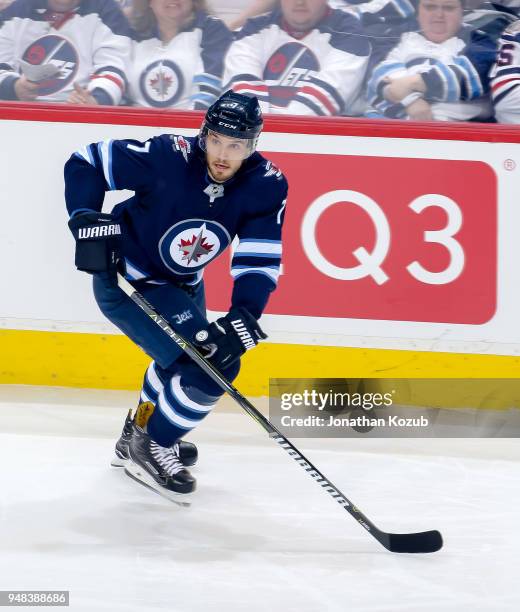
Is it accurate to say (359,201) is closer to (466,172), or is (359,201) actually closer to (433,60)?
(466,172)

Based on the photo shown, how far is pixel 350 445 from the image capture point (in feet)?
11.0

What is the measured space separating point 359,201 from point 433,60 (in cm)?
65

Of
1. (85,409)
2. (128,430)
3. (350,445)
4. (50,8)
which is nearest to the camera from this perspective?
(128,430)

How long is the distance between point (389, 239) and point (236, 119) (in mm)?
1204

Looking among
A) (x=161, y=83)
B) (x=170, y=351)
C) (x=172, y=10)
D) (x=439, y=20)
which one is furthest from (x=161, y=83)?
(x=170, y=351)

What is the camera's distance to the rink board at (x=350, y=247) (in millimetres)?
3531

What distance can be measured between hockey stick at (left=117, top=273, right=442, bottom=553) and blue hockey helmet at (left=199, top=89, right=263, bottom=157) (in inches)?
18.6

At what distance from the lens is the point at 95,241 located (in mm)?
2529

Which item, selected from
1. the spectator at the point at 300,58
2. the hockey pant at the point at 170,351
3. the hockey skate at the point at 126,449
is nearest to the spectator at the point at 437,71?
the spectator at the point at 300,58

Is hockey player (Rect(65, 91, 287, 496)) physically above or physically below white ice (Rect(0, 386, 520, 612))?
above

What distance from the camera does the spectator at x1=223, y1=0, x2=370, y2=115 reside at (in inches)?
147

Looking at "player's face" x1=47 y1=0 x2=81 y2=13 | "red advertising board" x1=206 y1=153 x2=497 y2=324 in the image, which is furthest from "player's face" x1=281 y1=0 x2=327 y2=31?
"player's face" x1=47 y1=0 x2=81 y2=13

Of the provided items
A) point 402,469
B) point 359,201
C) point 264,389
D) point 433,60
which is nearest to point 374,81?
point 433,60

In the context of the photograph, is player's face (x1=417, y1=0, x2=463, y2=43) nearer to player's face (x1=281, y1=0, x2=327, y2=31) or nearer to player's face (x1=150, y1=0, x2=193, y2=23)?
player's face (x1=281, y1=0, x2=327, y2=31)
